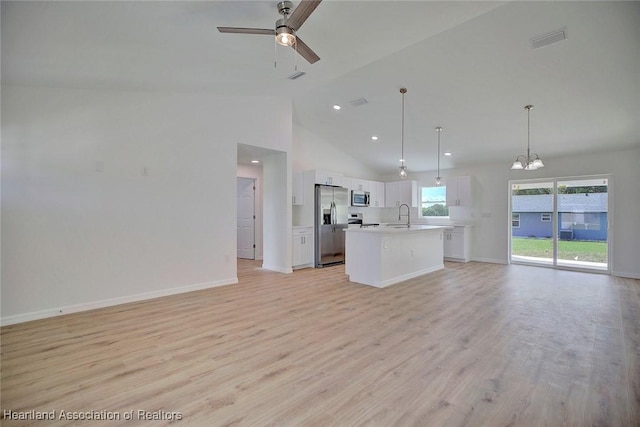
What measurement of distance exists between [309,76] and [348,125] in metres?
2.39

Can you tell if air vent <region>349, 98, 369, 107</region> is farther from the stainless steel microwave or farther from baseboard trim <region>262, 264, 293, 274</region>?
baseboard trim <region>262, 264, 293, 274</region>

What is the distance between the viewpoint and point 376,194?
336 inches

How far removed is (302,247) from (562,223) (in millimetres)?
5713

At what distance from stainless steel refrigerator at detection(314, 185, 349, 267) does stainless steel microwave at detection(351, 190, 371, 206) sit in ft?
1.55

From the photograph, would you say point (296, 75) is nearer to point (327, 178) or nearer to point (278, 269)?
point (327, 178)

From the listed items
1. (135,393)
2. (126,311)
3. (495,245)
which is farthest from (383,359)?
(495,245)

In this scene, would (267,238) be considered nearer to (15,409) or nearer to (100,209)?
(100,209)

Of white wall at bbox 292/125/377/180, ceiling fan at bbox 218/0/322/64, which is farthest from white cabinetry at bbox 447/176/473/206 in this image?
ceiling fan at bbox 218/0/322/64

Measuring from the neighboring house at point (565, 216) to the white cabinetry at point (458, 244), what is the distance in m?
1.03

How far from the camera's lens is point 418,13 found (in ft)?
9.31

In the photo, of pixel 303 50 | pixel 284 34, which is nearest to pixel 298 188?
pixel 303 50

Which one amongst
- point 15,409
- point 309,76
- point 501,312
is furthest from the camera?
point 309,76

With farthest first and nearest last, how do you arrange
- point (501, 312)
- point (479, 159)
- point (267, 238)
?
1. point (479, 159)
2. point (267, 238)
3. point (501, 312)

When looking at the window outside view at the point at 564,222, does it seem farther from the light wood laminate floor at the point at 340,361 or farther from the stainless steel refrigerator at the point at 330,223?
the stainless steel refrigerator at the point at 330,223
